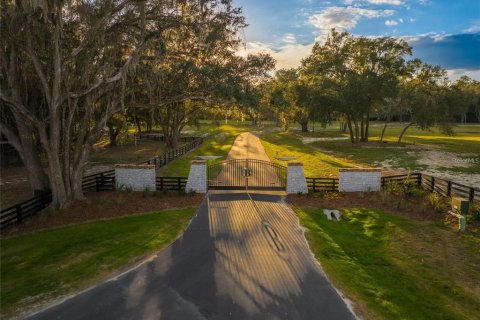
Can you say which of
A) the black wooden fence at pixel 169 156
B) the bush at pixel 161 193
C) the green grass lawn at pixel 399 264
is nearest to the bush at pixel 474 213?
the green grass lawn at pixel 399 264

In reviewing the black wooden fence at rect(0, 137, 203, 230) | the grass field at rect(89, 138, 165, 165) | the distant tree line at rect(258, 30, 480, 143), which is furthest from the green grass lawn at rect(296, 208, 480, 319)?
the distant tree line at rect(258, 30, 480, 143)

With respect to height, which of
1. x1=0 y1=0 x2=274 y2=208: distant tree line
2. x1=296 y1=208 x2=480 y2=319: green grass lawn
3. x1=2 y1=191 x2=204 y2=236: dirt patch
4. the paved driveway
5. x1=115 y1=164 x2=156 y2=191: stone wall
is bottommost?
x1=296 y1=208 x2=480 y2=319: green grass lawn

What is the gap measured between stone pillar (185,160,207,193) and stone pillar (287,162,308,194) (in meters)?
5.13

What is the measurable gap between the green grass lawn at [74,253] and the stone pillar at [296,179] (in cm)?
640

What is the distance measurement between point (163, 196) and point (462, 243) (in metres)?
14.9

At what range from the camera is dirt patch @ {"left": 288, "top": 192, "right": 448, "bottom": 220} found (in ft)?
53.2

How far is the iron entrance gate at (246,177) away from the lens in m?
20.1

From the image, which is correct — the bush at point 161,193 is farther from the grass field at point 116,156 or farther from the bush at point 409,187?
the grass field at point 116,156

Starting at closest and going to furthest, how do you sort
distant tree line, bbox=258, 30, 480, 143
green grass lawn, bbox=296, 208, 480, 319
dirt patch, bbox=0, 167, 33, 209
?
green grass lawn, bbox=296, 208, 480, 319, dirt patch, bbox=0, 167, 33, 209, distant tree line, bbox=258, 30, 480, 143

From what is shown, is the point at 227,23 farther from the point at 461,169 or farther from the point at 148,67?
the point at 461,169

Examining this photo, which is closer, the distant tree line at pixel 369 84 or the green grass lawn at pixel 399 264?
the green grass lawn at pixel 399 264

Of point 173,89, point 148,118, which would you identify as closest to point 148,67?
point 173,89

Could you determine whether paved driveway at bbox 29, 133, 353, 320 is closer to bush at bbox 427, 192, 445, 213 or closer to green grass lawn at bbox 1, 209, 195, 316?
green grass lawn at bbox 1, 209, 195, 316

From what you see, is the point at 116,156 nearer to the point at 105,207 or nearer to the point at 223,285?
the point at 105,207
